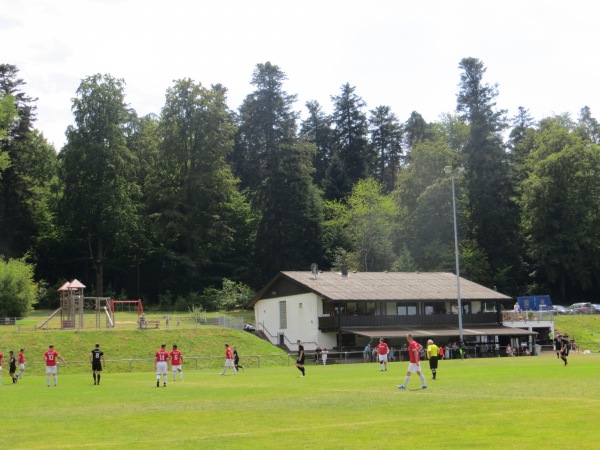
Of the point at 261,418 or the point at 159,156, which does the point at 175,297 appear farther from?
the point at 261,418

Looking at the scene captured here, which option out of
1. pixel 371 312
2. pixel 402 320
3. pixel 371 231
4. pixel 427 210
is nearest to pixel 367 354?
pixel 371 312

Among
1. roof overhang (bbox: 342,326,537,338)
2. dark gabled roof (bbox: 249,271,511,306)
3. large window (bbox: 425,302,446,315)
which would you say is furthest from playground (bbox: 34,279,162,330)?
large window (bbox: 425,302,446,315)

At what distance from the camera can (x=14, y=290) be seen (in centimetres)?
6581

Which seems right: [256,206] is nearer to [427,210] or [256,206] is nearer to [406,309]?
[427,210]

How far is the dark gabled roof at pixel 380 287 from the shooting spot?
212 ft

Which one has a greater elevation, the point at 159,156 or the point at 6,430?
the point at 159,156

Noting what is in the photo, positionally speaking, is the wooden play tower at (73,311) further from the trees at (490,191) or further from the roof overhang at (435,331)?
the trees at (490,191)

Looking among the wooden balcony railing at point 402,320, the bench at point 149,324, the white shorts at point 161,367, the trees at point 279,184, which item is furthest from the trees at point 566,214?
the white shorts at point 161,367

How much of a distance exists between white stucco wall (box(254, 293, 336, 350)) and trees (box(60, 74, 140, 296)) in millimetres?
24153

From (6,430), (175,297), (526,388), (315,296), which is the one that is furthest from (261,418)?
(175,297)

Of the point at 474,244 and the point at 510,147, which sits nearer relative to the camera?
the point at 474,244

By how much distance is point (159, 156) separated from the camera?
9312 cm

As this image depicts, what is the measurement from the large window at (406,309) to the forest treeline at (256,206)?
20.8 m

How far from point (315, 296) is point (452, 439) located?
5058 cm
